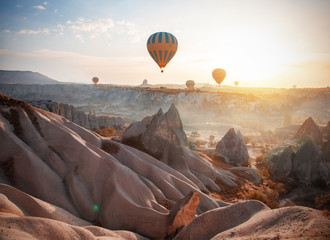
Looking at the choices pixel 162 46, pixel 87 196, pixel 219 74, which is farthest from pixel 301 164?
pixel 219 74

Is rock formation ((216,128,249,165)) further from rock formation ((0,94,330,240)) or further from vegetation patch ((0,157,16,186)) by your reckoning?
vegetation patch ((0,157,16,186))

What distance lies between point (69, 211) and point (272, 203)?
10.5 m

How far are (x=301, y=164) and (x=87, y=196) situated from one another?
16.9 meters

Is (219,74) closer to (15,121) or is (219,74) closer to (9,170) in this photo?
(15,121)

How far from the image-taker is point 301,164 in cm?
1659

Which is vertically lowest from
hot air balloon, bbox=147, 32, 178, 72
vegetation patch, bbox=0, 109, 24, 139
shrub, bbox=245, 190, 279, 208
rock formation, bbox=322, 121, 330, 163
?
shrub, bbox=245, 190, 279, 208

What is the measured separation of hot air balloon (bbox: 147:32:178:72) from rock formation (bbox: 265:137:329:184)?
22.3 m

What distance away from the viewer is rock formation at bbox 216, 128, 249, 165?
20725mm

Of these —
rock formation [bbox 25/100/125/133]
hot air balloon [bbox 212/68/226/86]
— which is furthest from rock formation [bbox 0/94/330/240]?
hot air balloon [bbox 212/68/226/86]

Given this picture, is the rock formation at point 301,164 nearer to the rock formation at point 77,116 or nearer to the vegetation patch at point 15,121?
the vegetation patch at point 15,121

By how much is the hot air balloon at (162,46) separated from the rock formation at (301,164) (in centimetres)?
2226

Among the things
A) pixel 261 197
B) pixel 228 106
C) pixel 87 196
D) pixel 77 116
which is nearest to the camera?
pixel 87 196

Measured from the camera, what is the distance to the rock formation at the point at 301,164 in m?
16.1

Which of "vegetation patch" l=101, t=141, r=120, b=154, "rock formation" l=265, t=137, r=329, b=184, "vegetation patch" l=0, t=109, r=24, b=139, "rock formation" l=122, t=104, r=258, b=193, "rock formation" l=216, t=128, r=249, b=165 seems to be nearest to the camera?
"vegetation patch" l=0, t=109, r=24, b=139
